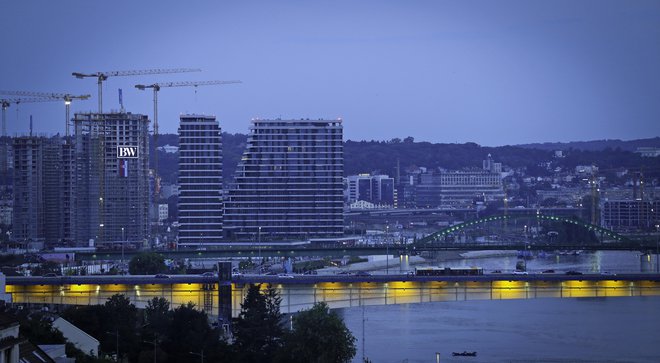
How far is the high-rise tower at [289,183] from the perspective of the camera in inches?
2564

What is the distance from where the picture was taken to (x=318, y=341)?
25.5 meters

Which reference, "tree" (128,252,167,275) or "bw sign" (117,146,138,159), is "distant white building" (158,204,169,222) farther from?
"tree" (128,252,167,275)

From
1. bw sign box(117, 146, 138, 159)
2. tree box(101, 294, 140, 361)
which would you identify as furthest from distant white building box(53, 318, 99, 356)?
bw sign box(117, 146, 138, 159)

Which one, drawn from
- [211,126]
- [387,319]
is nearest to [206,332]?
[387,319]

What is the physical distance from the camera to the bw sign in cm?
6944

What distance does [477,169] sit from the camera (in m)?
142

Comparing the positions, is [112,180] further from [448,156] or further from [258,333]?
[448,156]

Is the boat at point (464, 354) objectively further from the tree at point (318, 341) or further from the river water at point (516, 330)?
Result: the tree at point (318, 341)

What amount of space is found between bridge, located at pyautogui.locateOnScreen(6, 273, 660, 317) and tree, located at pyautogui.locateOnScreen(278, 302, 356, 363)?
949cm

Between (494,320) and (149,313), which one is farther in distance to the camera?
(494,320)

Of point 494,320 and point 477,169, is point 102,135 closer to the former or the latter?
point 494,320

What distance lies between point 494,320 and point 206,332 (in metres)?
14.3

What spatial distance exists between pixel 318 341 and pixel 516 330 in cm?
1104

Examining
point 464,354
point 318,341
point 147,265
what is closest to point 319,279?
point 464,354
